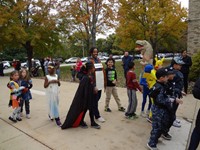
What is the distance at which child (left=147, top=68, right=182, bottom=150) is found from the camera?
124 inches

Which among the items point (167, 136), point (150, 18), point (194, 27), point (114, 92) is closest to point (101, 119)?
point (114, 92)

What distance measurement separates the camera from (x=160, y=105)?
321 cm

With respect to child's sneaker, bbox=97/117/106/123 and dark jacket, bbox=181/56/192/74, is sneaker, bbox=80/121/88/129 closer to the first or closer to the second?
child's sneaker, bbox=97/117/106/123

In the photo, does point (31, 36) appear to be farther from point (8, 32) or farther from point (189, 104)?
point (189, 104)

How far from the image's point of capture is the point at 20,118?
192 inches

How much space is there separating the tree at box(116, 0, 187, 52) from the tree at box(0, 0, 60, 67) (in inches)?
252

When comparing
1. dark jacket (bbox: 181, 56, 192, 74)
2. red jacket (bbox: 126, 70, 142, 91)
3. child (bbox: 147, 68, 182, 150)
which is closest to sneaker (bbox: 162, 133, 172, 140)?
child (bbox: 147, 68, 182, 150)

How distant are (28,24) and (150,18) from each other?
11624mm

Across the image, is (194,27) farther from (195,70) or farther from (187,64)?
(187,64)

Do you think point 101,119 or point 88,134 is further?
point 101,119

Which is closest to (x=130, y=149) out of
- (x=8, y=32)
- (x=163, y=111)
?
(x=163, y=111)

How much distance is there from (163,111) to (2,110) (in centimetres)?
485

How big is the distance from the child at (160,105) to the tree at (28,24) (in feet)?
49.6

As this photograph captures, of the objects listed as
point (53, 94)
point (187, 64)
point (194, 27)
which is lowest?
point (53, 94)
